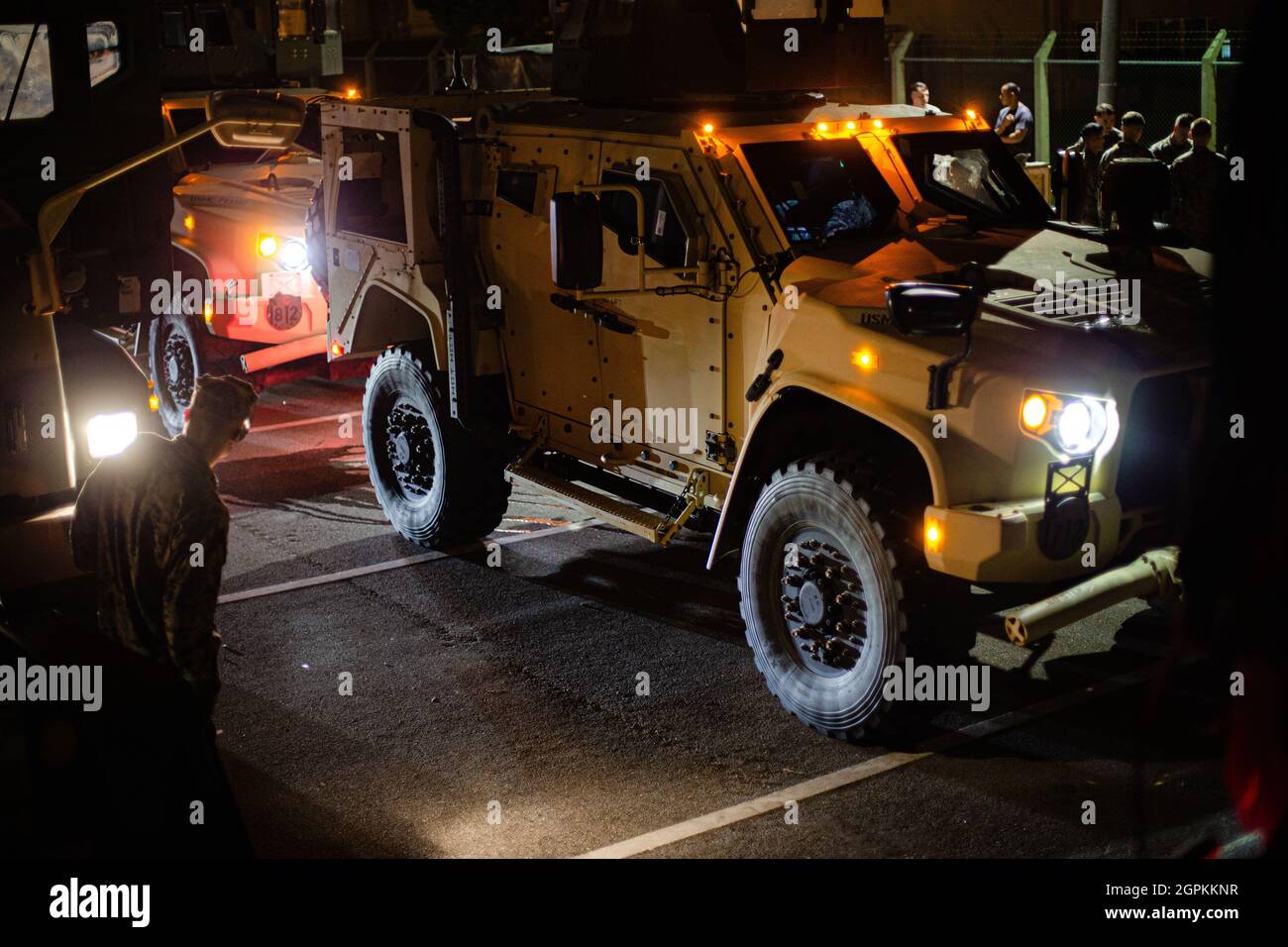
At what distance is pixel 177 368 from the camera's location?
40.2 feet

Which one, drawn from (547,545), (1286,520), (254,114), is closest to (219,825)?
(254,114)

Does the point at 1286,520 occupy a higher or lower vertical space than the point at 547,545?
higher

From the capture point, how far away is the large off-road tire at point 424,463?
8.95 meters

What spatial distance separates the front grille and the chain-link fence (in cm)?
1369

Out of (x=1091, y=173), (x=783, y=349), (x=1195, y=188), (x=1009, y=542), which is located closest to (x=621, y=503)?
(x=783, y=349)

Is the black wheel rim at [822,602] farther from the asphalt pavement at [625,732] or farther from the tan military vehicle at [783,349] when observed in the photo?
the asphalt pavement at [625,732]

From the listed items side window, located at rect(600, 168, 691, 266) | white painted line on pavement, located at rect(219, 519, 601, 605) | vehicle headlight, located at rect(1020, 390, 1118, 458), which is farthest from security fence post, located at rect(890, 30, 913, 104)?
vehicle headlight, located at rect(1020, 390, 1118, 458)

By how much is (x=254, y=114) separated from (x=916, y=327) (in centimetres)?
256

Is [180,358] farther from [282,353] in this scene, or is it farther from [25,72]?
[25,72]

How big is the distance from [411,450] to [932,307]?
436cm

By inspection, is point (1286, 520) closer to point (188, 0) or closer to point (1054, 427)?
point (1054, 427)

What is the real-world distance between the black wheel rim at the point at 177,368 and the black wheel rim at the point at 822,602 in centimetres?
698
